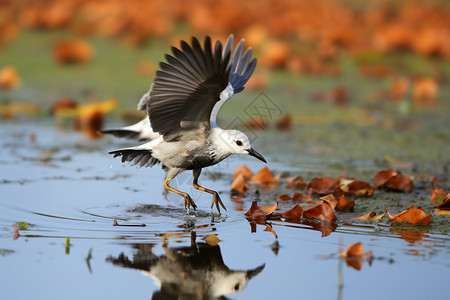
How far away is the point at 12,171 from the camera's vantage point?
19.5 ft

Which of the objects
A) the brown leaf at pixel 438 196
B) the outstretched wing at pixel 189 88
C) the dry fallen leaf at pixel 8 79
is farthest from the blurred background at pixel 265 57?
the outstretched wing at pixel 189 88

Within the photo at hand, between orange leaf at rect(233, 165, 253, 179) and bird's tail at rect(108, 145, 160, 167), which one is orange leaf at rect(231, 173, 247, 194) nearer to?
orange leaf at rect(233, 165, 253, 179)

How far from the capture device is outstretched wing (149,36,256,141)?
4277mm

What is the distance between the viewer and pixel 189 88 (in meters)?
4.52

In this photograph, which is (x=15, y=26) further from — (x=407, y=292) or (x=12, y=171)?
(x=407, y=292)

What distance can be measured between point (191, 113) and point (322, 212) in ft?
3.56

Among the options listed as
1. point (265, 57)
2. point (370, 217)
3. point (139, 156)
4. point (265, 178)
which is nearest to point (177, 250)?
point (370, 217)

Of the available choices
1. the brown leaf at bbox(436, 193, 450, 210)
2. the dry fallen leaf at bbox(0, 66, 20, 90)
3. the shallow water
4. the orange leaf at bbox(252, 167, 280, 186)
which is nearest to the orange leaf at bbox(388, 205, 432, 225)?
the shallow water

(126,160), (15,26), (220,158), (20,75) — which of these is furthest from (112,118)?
(15,26)

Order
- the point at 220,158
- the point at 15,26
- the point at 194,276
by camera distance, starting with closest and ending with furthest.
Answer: the point at 194,276, the point at 220,158, the point at 15,26

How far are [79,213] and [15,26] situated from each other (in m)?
8.94

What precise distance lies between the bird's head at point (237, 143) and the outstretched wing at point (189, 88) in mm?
162

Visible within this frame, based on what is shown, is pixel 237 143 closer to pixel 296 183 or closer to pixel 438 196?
pixel 296 183

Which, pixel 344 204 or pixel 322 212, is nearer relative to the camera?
pixel 322 212
